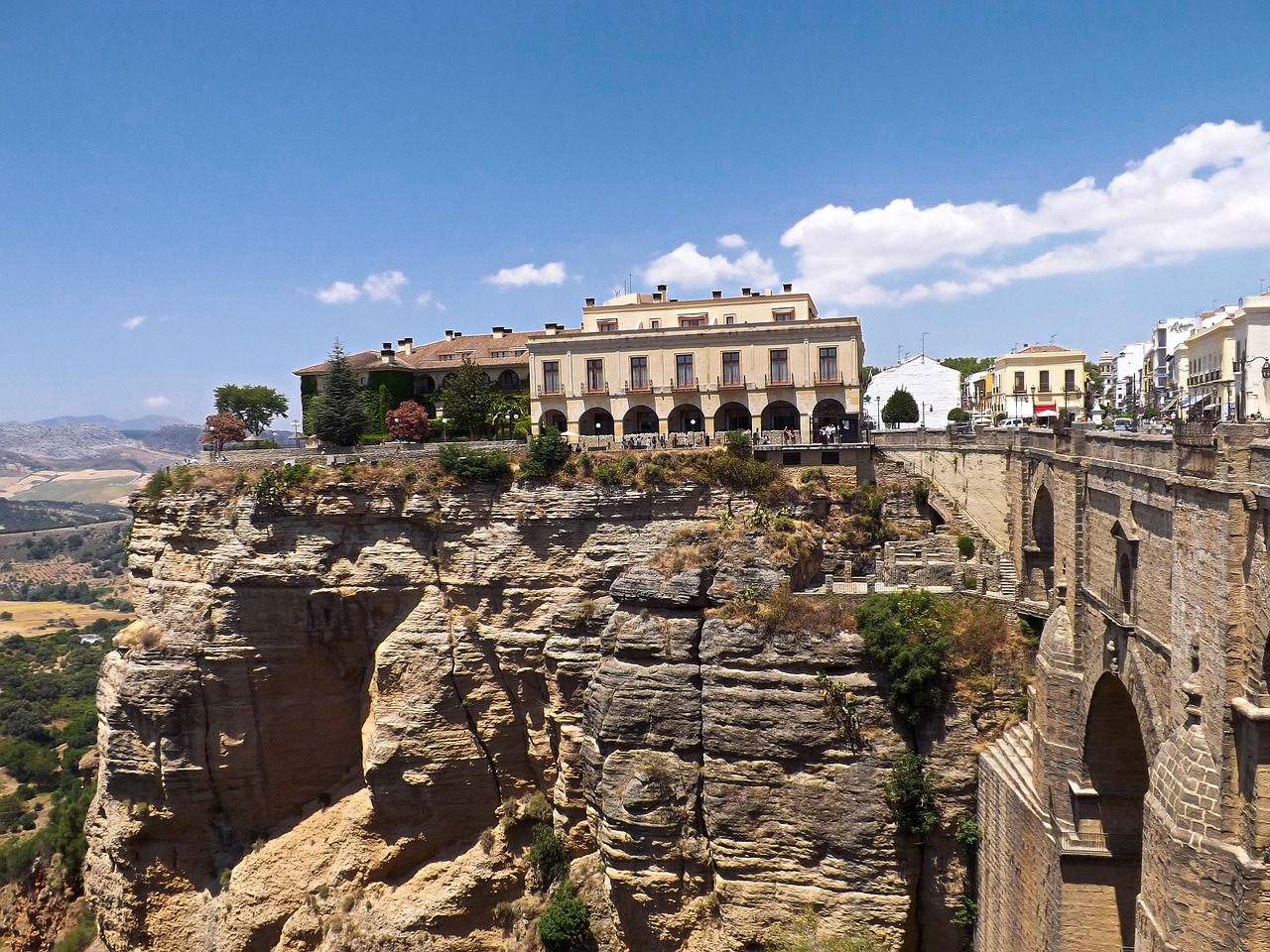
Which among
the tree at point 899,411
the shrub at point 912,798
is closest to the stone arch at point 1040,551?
the shrub at point 912,798

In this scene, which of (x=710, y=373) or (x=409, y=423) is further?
(x=409, y=423)

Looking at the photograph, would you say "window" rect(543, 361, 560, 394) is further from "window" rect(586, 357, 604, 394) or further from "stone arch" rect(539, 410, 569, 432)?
"window" rect(586, 357, 604, 394)

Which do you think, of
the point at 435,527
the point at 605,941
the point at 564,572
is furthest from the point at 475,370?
the point at 605,941

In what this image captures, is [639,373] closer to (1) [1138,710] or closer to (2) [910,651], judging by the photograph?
(2) [910,651]

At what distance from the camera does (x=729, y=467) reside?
2914 cm

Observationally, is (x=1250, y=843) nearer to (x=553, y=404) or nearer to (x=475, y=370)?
(x=553, y=404)

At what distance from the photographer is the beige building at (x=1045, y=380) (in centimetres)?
4131

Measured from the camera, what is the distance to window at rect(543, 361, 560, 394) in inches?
1455

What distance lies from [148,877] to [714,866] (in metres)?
23.2

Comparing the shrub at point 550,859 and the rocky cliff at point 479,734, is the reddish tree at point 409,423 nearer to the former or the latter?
the rocky cliff at point 479,734

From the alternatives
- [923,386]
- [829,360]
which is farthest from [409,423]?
[923,386]

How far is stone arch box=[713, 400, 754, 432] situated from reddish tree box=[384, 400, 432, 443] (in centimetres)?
1255

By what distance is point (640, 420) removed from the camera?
37.0 metres

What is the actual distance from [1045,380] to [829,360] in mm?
14279
